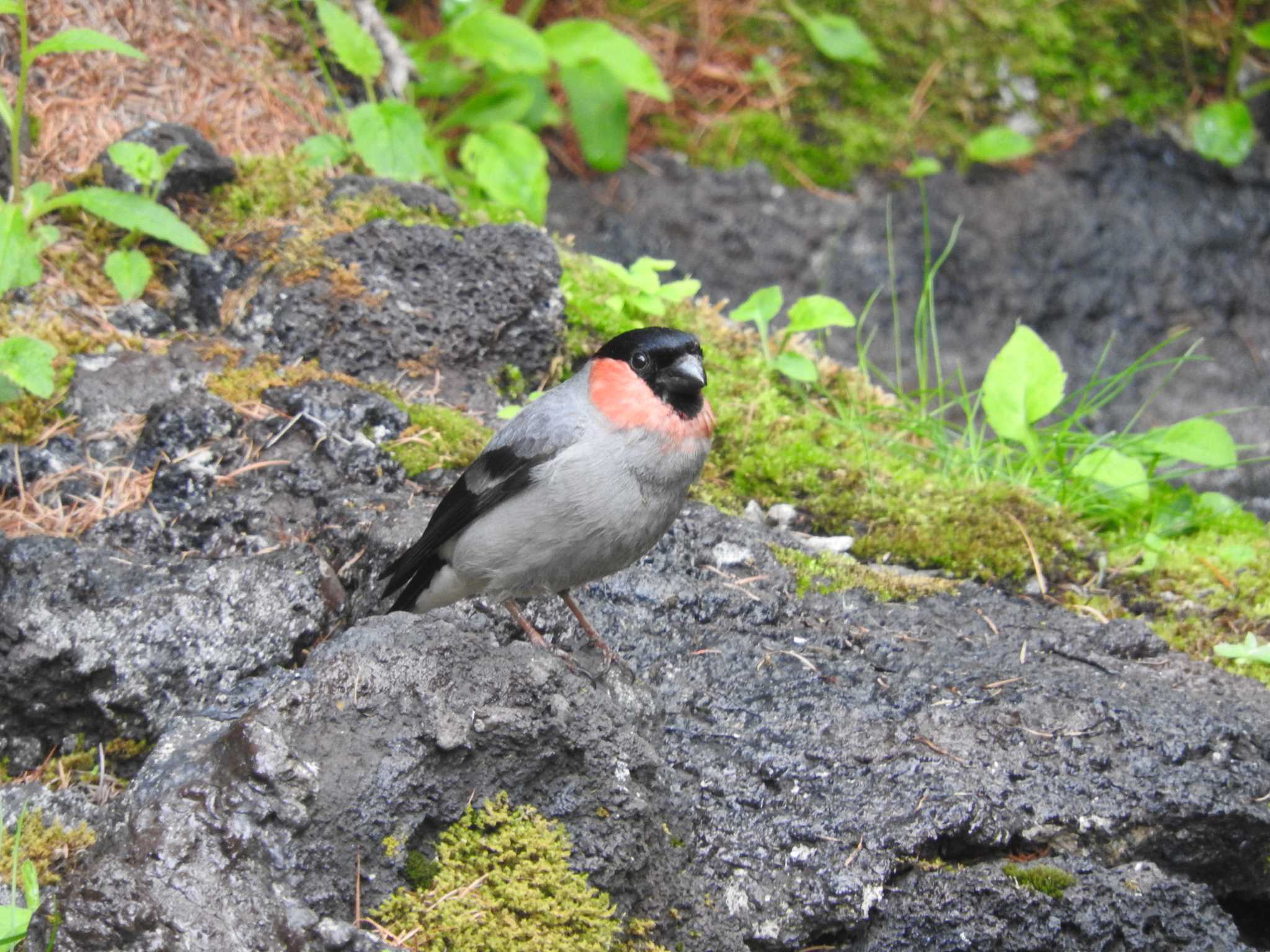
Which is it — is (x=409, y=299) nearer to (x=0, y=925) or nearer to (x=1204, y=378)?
(x=0, y=925)

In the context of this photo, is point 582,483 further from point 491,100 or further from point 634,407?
point 491,100

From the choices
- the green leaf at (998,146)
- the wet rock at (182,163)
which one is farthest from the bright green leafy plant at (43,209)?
the green leaf at (998,146)

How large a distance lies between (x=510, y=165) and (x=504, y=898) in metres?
4.94

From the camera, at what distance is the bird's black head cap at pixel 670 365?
4.12 metres

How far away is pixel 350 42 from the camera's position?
6.23 metres

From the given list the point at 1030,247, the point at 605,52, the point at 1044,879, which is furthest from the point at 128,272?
the point at 1030,247

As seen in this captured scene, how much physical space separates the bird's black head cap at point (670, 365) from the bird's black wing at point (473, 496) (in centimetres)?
42

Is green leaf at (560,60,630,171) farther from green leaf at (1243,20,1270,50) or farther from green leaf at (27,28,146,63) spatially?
green leaf at (1243,20,1270,50)

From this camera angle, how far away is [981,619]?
4.70m

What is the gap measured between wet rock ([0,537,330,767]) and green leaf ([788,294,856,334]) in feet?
9.49

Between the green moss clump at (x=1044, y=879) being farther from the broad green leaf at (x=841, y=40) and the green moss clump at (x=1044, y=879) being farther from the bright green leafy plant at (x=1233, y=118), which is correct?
the bright green leafy plant at (x=1233, y=118)

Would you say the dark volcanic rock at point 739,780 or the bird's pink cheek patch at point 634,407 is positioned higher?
the bird's pink cheek patch at point 634,407

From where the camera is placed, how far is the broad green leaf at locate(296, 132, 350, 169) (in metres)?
6.32

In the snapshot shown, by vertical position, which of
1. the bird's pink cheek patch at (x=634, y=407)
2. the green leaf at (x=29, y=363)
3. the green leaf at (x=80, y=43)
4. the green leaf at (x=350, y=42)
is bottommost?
the bird's pink cheek patch at (x=634, y=407)
